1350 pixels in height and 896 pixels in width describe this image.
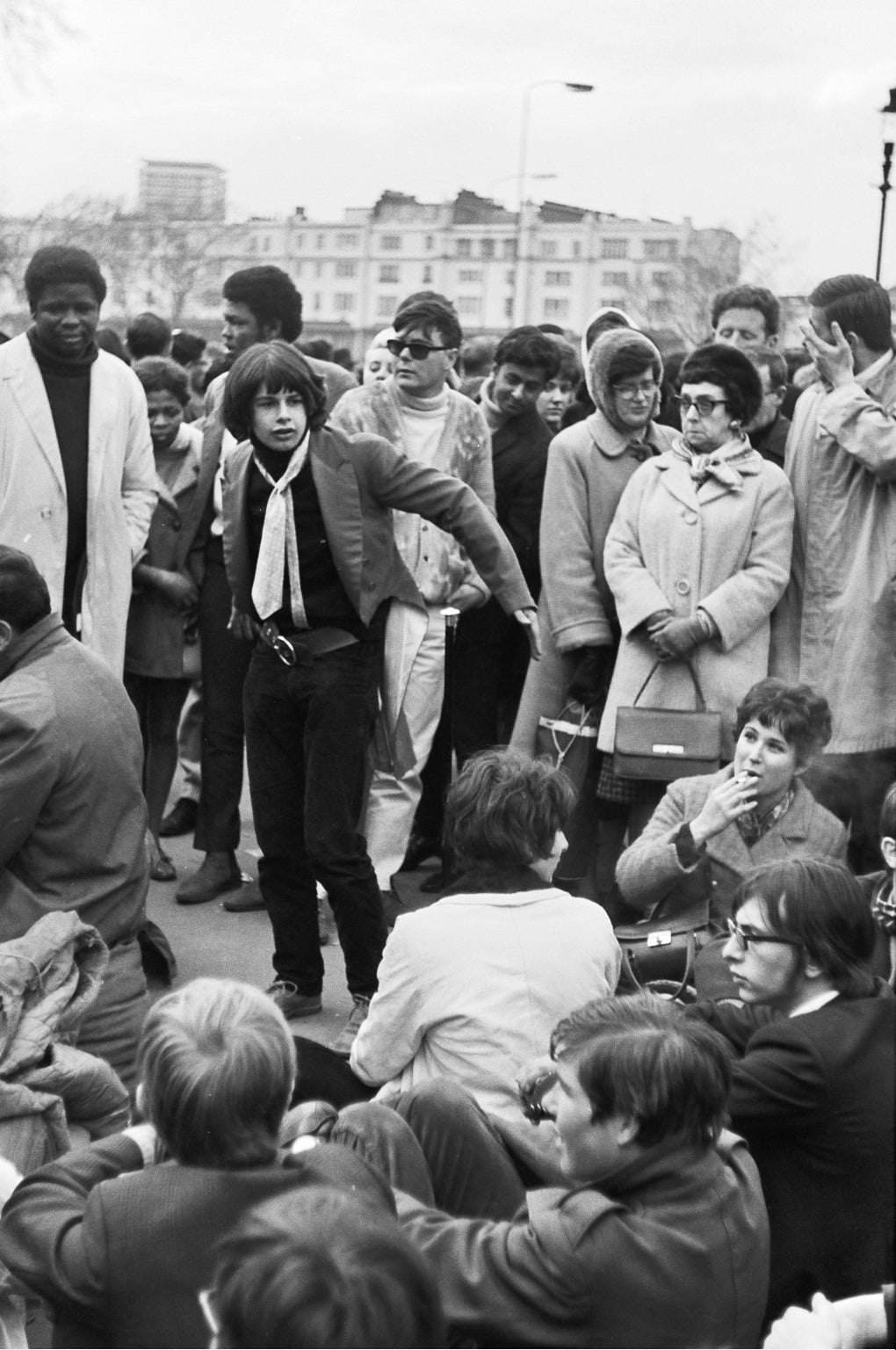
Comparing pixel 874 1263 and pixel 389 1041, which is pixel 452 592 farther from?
pixel 874 1263

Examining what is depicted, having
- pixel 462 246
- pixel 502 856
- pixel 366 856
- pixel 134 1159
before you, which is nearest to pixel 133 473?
pixel 366 856

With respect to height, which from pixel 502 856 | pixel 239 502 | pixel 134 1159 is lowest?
pixel 134 1159

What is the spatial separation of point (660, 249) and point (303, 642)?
112m

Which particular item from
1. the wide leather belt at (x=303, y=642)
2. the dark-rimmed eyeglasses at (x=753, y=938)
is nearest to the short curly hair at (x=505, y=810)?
the dark-rimmed eyeglasses at (x=753, y=938)

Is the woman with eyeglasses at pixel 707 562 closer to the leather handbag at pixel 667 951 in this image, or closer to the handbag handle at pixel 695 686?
the handbag handle at pixel 695 686

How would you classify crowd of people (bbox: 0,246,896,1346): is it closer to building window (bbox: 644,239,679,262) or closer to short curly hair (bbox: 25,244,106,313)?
short curly hair (bbox: 25,244,106,313)

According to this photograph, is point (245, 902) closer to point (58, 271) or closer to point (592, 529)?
point (592, 529)

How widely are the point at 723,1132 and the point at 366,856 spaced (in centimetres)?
283

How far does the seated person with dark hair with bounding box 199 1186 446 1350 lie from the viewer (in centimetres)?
193

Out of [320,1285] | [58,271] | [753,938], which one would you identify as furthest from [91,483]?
[320,1285]

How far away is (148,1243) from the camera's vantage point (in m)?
2.82

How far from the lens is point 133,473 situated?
23.0 feet

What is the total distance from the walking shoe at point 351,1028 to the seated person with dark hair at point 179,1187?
2.58 metres

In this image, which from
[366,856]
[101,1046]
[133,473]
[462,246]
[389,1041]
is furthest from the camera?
[462,246]
